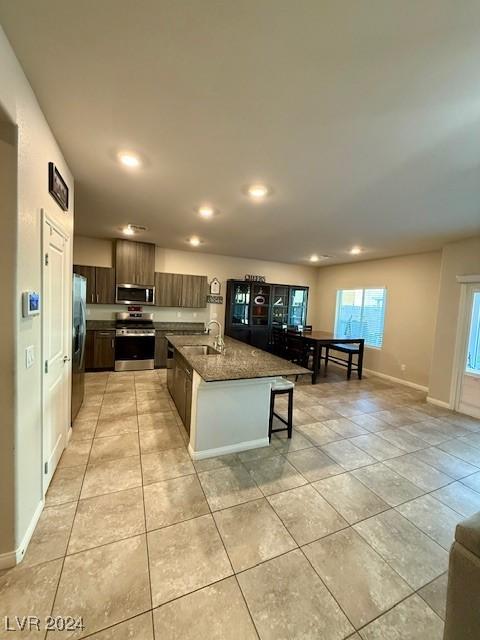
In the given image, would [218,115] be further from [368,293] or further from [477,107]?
[368,293]

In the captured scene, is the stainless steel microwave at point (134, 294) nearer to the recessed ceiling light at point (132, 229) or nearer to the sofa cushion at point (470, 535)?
the recessed ceiling light at point (132, 229)

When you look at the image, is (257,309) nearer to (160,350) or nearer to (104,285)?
(160,350)

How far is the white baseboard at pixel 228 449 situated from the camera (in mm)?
2494

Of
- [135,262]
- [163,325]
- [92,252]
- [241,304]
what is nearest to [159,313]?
[163,325]

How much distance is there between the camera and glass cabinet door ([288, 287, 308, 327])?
6940 mm

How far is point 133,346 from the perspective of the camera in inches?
203

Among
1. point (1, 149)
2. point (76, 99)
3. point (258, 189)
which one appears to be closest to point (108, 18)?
point (76, 99)

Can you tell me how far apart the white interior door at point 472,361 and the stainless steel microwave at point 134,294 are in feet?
18.1

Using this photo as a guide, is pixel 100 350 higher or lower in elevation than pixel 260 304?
lower

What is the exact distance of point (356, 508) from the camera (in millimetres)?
1980

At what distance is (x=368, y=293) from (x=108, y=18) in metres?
6.24

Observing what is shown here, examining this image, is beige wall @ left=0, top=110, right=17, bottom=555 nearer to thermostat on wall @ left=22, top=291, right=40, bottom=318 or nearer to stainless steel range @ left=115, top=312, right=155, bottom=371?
thermostat on wall @ left=22, top=291, right=40, bottom=318

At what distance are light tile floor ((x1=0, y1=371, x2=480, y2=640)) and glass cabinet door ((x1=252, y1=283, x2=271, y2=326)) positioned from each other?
3.74 metres

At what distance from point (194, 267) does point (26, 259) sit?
4.87 m
